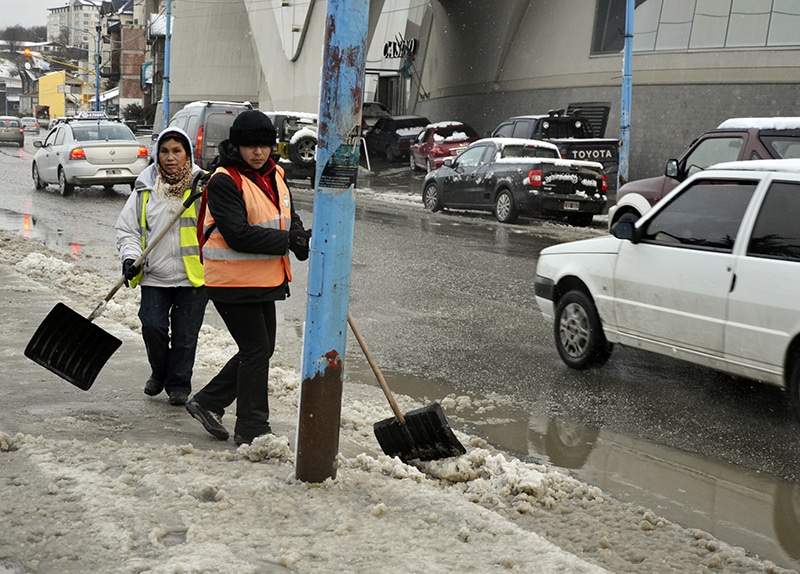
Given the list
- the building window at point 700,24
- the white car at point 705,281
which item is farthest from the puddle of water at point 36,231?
the building window at point 700,24

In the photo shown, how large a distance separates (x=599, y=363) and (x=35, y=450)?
4396 millimetres

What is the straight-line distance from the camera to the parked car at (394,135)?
3969cm

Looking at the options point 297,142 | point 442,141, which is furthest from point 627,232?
point 442,141

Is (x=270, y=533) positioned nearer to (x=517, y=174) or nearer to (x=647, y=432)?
(x=647, y=432)

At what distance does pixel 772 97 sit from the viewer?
83.1 feet

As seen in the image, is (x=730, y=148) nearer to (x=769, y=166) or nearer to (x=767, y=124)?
(x=767, y=124)

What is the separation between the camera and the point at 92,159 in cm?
2302

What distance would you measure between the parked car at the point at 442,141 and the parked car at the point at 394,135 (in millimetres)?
4680

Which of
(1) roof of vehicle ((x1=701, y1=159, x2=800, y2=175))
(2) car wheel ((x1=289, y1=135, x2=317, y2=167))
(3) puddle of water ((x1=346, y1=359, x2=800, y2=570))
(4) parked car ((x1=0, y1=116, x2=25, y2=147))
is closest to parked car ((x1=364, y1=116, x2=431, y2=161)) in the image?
(2) car wheel ((x1=289, y1=135, x2=317, y2=167))

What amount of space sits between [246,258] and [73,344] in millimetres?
1689

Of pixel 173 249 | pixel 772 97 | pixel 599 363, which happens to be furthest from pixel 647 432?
pixel 772 97

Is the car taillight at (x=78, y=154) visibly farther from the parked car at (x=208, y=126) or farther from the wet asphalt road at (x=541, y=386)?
the wet asphalt road at (x=541, y=386)

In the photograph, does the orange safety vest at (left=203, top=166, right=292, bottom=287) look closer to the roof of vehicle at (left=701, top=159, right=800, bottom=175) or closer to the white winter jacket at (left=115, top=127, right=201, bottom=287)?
the white winter jacket at (left=115, top=127, right=201, bottom=287)

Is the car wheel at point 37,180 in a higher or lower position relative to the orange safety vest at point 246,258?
lower
